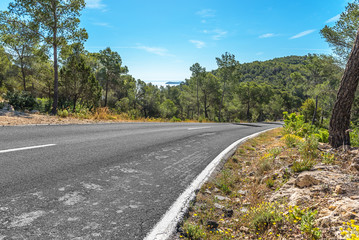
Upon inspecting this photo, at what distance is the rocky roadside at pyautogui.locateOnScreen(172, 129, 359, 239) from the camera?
2166 millimetres

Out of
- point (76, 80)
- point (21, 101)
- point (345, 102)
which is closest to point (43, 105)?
point (21, 101)

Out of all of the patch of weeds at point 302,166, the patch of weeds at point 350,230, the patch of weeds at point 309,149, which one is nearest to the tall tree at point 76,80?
the patch of weeds at point 309,149

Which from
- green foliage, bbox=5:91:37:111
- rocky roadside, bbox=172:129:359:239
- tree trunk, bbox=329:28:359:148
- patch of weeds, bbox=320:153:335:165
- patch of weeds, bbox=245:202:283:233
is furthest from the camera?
green foliage, bbox=5:91:37:111

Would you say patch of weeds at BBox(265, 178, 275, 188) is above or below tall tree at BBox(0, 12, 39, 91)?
below

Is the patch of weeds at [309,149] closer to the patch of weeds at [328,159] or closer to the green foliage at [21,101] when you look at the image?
the patch of weeds at [328,159]

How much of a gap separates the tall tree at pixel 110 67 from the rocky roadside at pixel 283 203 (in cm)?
3384

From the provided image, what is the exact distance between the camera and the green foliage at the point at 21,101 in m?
11.0

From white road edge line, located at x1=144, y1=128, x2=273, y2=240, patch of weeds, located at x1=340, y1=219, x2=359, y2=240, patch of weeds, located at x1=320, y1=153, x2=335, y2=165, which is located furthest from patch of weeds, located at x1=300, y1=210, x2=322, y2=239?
patch of weeds, located at x1=320, y1=153, x2=335, y2=165

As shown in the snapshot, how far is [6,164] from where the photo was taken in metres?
3.41

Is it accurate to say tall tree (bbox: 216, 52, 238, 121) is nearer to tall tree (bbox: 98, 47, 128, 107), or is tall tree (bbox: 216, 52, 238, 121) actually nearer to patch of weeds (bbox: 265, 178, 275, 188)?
tall tree (bbox: 98, 47, 128, 107)

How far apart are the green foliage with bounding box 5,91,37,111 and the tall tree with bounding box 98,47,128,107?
22718 mm

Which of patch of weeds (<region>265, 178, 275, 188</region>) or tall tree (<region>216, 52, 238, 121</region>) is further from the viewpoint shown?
tall tree (<region>216, 52, 238, 121</region>)

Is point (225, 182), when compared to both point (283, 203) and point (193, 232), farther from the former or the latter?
point (193, 232)

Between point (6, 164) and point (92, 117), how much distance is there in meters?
9.94
